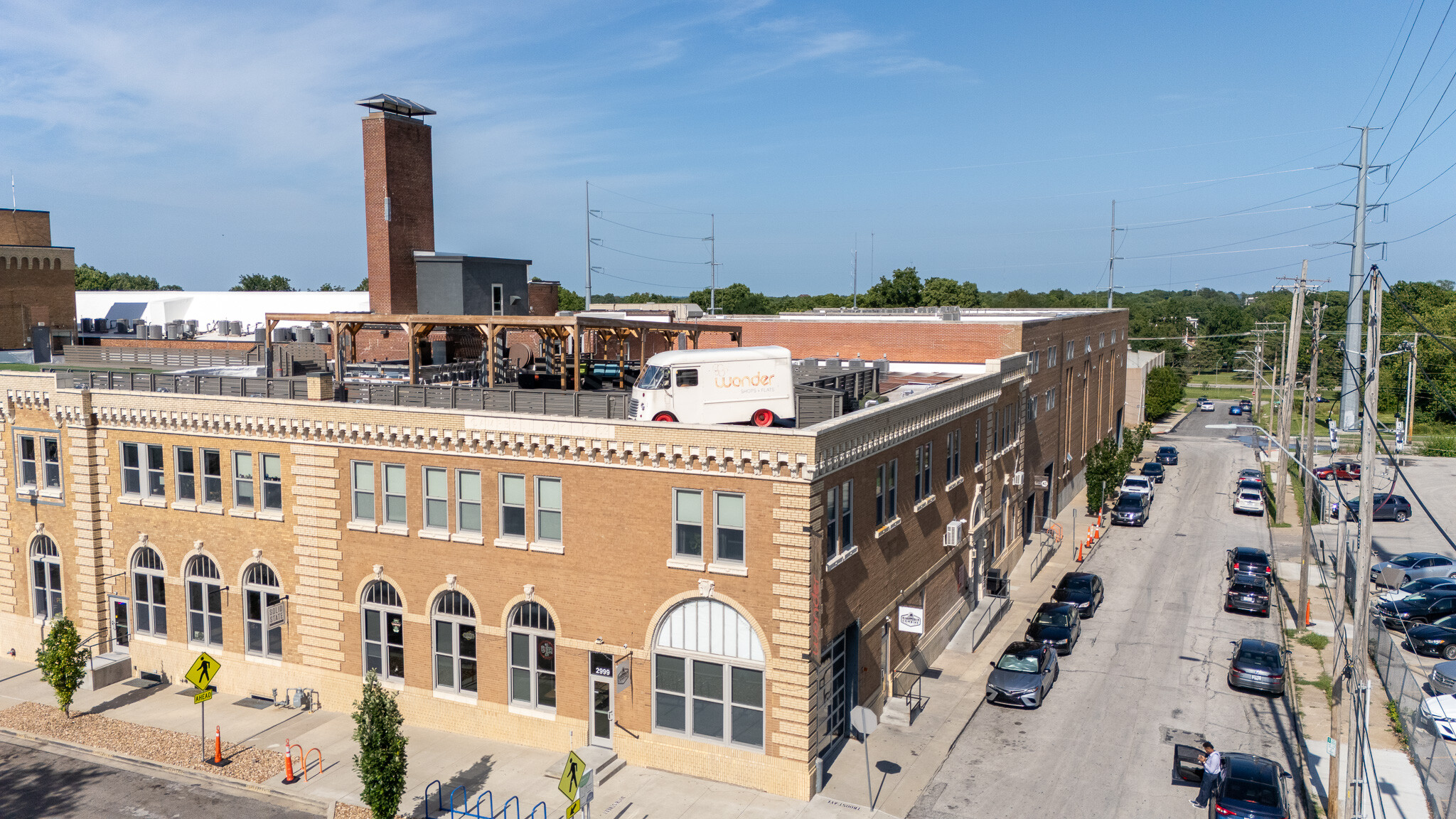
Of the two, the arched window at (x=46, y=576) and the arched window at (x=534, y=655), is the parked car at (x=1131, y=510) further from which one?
the arched window at (x=46, y=576)

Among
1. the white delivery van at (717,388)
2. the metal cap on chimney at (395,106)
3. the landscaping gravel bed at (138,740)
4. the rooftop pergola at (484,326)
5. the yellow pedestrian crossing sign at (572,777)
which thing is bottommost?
the landscaping gravel bed at (138,740)

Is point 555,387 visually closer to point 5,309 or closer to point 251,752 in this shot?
point 251,752

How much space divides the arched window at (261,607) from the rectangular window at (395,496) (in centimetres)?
494

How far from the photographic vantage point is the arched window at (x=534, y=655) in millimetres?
26547

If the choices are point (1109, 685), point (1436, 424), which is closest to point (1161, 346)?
point (1436, 424)

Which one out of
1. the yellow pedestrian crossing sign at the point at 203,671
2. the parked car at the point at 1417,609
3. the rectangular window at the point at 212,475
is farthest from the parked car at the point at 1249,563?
the rectangular window at the point at 212,475

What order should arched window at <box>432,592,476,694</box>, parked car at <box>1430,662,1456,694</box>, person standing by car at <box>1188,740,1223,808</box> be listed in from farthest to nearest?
parked car at <box>1430,662,1456,694</box>, arched window at <box>432,592,476,694</box>, person standing by car at <box>1188,740,1223,808</box>

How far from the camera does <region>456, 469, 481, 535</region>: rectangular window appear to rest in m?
27.0

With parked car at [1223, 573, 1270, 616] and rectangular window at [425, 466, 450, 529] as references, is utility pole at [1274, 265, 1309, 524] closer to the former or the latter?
parked car at [1223, 573, 1270, 616]

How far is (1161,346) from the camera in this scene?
16538cm

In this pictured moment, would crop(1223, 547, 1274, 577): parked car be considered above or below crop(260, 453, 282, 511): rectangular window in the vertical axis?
below

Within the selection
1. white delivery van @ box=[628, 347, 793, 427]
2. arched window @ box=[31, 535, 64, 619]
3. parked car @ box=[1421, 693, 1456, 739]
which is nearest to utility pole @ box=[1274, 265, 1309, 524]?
parked car @ box=[1421, 693, 1456, 739]

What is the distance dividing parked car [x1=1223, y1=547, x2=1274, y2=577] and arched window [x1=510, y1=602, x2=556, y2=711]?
106ft

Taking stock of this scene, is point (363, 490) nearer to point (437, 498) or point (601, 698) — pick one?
point (437, 498)
